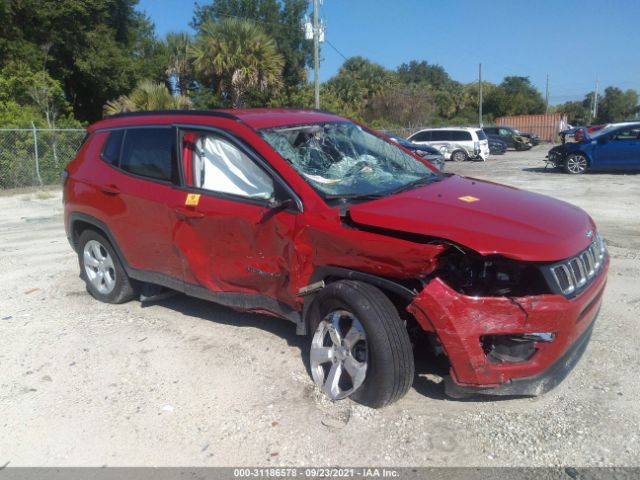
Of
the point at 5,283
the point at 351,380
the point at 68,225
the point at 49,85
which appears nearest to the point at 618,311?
the point at 351,380

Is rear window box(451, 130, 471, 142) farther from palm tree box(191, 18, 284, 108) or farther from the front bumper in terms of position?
the front bumper

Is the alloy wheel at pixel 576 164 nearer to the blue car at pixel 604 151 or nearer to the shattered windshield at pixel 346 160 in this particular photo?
the blue car at pixel 604 151

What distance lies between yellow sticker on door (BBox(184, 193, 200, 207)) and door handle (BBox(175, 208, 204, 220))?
0.15 feet

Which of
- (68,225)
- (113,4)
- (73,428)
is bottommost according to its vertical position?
(73,428)

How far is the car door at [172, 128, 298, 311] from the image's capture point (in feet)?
12.8

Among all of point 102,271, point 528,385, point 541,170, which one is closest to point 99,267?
point 102,271

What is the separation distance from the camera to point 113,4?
24.6 m

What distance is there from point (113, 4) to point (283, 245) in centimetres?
2461

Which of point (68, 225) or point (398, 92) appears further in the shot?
point (398, 92)

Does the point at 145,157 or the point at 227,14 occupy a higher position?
the point at 227,14

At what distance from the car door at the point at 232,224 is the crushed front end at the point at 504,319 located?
111cm

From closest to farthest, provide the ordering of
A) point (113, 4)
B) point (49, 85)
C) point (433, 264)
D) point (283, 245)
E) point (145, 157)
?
point (433, 264), point (283, 245), point (145, 157), point (49, 85), point (113, 4)

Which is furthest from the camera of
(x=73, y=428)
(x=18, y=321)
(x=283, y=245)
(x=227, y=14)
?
(x=227, y=14)

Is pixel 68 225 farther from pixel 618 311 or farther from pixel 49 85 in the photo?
pixel 49 85
